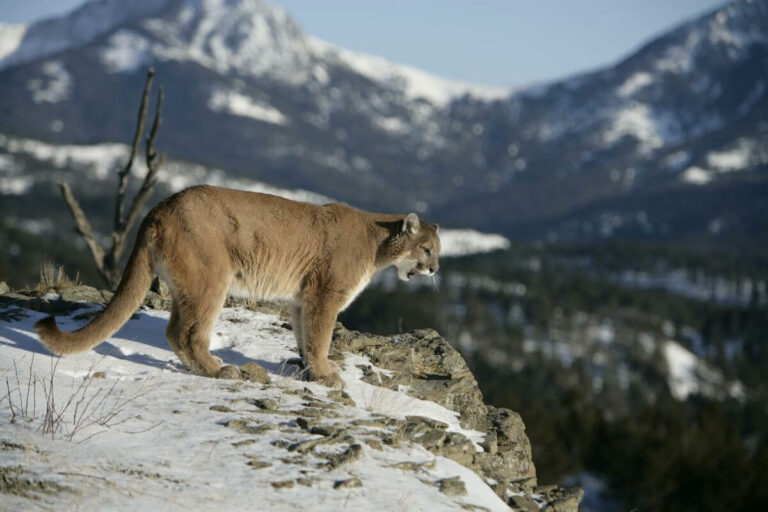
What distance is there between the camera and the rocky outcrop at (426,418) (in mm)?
8609

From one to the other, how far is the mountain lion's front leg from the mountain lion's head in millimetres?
1889

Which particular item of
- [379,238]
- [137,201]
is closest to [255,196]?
[379,238]

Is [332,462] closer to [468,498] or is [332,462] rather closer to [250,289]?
[468,498]

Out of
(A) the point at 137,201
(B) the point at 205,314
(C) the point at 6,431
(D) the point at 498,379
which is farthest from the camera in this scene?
(D) the point at 498,379

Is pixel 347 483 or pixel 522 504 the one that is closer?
pixel 347 483

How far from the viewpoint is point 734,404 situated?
5979 inches

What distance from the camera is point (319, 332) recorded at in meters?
11.0

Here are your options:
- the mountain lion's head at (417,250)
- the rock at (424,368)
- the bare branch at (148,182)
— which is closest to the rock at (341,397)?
the rock at (424,368)

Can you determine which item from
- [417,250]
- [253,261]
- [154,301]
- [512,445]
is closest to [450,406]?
[512,445]

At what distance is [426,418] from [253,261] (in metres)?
3.18

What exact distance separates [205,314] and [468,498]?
4.19 meters

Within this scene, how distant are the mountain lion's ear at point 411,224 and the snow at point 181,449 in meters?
3.10

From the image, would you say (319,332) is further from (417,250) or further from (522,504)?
(522,504)

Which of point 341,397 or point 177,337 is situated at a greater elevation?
point 177,337
